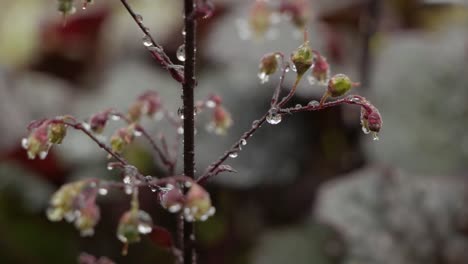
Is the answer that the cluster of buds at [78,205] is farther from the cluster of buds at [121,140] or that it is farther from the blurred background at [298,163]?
the blurred background at [298,163]

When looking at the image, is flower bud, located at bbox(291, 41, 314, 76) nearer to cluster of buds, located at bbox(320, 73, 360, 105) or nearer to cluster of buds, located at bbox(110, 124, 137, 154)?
cluster of buds, located at bbox(320, 73, 360, 105)

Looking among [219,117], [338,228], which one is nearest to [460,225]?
[338,228]

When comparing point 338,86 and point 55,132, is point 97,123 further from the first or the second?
point 338,86

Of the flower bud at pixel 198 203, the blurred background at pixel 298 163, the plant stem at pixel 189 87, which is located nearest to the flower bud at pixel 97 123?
the plant stem at pixel 189 87

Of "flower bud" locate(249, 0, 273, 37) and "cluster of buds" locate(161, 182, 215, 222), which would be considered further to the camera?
"flower bud" locate(249, 0, 273, 37)

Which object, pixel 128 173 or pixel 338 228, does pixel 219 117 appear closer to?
pixel 128 173

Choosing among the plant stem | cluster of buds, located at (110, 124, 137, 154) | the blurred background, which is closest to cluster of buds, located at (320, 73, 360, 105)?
the plant stem

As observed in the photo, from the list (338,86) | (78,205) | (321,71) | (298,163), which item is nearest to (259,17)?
(321,71)

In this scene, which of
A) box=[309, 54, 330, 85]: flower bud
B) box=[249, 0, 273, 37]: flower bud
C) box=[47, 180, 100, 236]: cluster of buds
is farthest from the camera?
box=[249, 0, 273, 37]: flower bud
